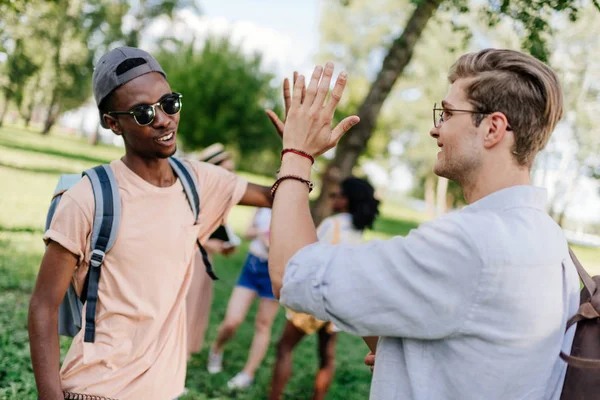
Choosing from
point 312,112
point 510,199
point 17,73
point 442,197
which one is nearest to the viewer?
point 510,199

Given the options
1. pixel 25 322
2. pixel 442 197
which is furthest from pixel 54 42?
pixel 442 197

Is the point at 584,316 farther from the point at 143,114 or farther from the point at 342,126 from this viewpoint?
the point at 143,114

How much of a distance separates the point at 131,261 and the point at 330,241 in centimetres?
298

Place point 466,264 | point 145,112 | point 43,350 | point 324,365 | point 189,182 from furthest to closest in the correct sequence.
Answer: point 324,365
point 189,182
point 145,112
point 43,350
point 466,264

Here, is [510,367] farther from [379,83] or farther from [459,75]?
[379,83]

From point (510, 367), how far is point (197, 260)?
16.0ft

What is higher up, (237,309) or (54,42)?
(54,42)

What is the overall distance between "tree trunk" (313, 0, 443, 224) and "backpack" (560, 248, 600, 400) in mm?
5610

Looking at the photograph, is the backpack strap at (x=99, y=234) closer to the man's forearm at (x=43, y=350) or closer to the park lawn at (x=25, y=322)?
the man's forearm at (x=43, y=350)

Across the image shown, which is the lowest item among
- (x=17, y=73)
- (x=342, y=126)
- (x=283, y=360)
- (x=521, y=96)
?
(x=283, y=360)

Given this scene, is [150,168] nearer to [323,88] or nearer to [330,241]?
[323,88]

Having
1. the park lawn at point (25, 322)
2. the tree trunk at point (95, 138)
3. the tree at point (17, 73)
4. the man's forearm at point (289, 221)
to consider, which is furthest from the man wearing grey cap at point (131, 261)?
the tree trunk at point (95, 138)

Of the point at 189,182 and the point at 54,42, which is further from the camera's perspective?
the point at 54,42

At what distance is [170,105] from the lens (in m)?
2.40
